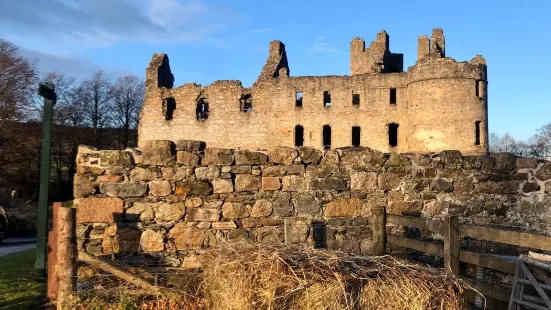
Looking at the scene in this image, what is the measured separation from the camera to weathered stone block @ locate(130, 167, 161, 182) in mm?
6848

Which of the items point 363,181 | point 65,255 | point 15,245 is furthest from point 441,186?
point 15,245

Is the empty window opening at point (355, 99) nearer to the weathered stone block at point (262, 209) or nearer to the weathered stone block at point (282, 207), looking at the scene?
the weathered stone block at point (282, 207)

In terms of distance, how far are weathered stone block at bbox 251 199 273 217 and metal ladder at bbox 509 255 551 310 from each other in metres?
3.25

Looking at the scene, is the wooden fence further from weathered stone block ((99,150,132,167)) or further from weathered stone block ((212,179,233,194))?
weathered stone block ((99,150,132,167))

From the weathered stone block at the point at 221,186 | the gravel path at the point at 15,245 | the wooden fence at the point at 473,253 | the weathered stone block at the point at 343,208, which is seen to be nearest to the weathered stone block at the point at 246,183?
the weathered stone block at the point at 221,186

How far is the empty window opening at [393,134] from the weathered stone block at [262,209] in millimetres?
30105

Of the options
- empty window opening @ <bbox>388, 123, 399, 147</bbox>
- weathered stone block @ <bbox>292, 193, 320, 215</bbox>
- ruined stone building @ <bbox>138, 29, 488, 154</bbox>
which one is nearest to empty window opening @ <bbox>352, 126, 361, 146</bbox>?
ruined stone building @ <bbox>138, 29, 488, 154</bbox>

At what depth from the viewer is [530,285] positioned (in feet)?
19.8

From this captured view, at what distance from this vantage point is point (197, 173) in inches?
276

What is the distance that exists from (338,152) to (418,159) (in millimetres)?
1324

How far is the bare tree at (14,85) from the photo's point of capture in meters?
30.3

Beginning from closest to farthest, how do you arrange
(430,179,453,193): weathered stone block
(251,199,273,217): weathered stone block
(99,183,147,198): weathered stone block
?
(99,183,147,198): weathered stone block, (251,199,273,217): weathered stone block, (430,179,453,193): weathered stone block

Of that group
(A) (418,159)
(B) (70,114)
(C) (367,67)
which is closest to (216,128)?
(C) (367,67)

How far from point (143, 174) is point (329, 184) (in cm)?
265
